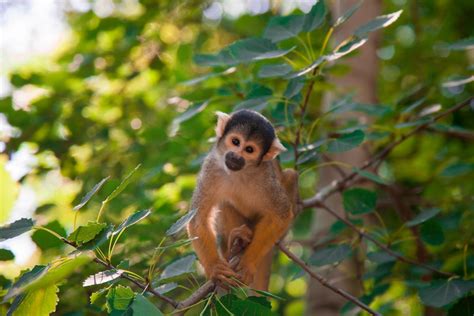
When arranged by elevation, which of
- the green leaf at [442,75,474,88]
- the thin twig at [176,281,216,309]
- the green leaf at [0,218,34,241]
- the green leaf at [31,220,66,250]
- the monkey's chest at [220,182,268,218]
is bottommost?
the monkey's chest at [220,182,268,218]

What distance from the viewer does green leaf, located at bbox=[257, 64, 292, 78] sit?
8.79 ft

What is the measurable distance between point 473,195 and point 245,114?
65.1 inches

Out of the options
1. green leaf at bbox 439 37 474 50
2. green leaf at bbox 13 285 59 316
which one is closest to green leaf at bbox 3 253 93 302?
green leaf at bbox 13 285 59 316

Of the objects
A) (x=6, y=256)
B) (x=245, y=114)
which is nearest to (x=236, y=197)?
(x=245, y=114)

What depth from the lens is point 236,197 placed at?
338 cm

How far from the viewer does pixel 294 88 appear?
9.16 feet

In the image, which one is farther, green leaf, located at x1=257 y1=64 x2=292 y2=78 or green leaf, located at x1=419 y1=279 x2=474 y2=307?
green leaf, located at x1=257 y1=64 x2=292 y2=78

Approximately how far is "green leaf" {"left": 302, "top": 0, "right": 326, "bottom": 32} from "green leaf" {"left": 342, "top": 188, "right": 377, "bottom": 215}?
36.9 inches

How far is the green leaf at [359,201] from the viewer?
3104 millimetres

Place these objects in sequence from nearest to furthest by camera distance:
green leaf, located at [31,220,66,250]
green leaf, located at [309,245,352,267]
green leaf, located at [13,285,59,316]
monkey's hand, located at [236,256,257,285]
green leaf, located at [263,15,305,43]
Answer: green leaf, located at [13,285,59,316]
green leaf, located at [31,220,66,250]
green leaf, located at [263,15,305,43]
green leaf, located at [309,245,352,267]
monkey's hand, located at [236,256,257,285]

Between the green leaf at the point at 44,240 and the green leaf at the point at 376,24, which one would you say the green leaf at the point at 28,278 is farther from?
the green leaf at the point at 376,24

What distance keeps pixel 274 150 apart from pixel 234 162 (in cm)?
23

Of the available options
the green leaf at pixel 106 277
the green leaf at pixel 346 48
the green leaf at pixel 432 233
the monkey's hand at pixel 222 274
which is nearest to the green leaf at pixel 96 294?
the green leaf at pixel 106 277

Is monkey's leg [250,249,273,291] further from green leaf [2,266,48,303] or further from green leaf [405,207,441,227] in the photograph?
green leaf [2,266,48,303]
